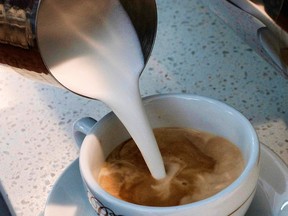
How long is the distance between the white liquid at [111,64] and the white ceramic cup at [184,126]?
2 cm

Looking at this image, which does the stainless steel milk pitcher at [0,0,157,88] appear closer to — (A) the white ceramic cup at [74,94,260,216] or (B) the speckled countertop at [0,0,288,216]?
(A) the white ceramic cup at [74,94,260,216]

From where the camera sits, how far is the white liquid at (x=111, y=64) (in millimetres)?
447

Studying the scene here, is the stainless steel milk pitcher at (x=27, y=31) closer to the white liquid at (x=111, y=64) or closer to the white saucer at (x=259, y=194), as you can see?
the white liquid at (x=111, y=64)

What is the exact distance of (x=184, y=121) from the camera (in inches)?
19.5

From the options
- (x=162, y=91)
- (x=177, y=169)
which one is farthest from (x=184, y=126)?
(x=162, y=91)

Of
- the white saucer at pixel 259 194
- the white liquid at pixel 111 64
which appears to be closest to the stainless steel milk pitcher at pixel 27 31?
the white liquid at pixel 111 64

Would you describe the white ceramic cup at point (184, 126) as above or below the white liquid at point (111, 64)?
below

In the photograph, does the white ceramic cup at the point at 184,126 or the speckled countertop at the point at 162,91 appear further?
the speckled countertop at the point at 162,91

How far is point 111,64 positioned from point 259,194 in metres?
0.16

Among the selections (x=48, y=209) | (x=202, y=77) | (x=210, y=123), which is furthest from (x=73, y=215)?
(x=202, y=77)

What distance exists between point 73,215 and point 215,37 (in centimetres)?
34

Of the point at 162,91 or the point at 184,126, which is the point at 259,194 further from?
the point at 162,91

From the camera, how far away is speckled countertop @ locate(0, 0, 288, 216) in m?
0.56

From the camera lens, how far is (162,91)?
2.15 feet
